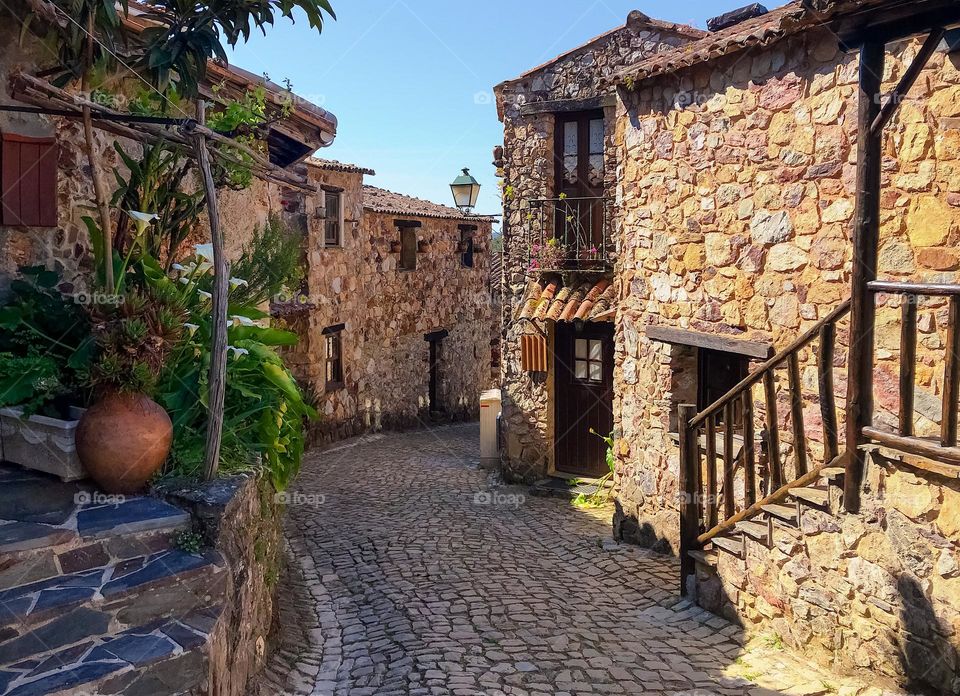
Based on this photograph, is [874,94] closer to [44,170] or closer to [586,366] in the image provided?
[44,170]

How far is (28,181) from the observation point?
514 centimetres

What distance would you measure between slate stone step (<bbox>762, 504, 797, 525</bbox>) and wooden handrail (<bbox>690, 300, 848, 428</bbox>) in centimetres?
84

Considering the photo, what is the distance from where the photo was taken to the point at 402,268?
16.9m

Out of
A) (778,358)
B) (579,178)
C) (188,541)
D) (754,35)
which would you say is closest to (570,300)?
(579,178)

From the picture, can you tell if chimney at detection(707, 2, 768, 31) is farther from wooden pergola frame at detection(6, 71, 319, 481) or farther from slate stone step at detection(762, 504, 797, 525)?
wooden pergola frame at detection(6, 71, 319, 481)

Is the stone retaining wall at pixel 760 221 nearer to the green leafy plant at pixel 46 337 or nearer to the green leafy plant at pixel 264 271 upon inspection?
the green leafy plant at pixel 264 271

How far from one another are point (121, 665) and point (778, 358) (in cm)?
423

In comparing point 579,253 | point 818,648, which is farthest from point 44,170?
point 579,253

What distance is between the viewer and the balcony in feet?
33.3

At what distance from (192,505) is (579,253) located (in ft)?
23.1

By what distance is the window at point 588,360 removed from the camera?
34.6 ft

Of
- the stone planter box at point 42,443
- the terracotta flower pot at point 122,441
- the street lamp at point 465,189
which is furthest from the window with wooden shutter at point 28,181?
the street lamp at point 465,189

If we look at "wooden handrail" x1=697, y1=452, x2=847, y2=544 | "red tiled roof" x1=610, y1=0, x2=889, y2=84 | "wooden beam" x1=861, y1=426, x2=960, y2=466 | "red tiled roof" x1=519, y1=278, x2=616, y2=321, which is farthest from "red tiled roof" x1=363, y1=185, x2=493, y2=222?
"wooden beam" x1=861, y1=426, x2=960, y2=466

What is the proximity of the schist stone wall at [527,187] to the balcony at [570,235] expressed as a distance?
0.65ft
